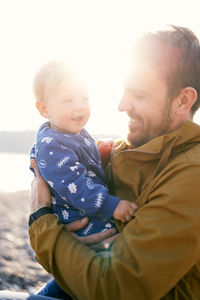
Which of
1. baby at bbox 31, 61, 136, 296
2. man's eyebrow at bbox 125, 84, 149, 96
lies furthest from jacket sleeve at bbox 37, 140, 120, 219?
man's eyebrow at bbox 125, 84, 149, 96

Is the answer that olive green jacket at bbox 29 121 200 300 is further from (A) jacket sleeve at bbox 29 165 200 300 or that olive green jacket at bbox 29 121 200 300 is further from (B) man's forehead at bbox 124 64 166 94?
(B) man's forehead at bbox 124 64 166 94

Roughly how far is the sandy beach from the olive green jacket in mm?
3407

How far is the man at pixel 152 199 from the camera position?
190 cm

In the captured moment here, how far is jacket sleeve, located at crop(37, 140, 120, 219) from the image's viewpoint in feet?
7.73

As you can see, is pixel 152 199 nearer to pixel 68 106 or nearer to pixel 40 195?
pixel 40 195

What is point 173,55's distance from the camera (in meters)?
2.47

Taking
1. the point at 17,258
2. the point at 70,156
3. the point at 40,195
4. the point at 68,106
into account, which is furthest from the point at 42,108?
the point at 17,258

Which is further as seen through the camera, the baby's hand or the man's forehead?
the man's forehead

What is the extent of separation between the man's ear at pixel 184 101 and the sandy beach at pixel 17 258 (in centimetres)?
374

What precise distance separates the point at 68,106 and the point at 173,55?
0.85 m

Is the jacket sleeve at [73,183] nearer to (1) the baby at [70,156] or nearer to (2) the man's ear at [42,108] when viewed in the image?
(1) the baby at [70,156]

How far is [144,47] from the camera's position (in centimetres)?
252

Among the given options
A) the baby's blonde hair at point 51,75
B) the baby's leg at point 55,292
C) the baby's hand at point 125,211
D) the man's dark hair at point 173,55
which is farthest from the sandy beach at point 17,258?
the man's dark hair at point 173,55

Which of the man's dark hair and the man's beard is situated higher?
the man's dark hair
